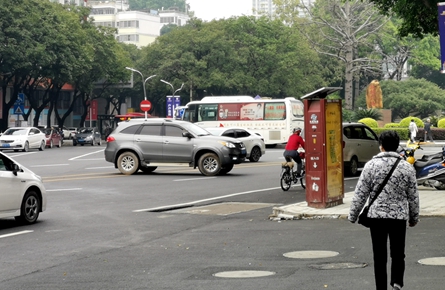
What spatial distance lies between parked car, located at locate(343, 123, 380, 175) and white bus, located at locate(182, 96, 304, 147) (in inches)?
1086

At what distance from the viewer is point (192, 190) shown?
76.9 feet

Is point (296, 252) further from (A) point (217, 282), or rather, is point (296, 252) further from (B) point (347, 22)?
(B) point (347, 22)

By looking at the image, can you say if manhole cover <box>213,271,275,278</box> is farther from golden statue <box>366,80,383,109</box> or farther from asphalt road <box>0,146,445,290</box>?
golden statue <box>366,80,383,109</box>

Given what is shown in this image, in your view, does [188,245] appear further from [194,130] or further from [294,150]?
[194,130]

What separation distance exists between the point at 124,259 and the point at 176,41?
7815 centimetres

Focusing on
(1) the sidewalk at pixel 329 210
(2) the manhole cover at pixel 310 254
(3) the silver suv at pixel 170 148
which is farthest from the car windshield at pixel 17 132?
(2) the manhole cover at pixel 310 254

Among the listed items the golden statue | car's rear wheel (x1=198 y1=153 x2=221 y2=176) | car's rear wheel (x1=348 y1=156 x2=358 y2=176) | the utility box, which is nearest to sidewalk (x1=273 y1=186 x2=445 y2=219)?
the utility box

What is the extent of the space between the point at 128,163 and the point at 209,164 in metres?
2.72

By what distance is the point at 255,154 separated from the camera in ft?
126

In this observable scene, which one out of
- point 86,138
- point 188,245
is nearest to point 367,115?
point 86,138

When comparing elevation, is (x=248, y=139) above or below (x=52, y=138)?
above

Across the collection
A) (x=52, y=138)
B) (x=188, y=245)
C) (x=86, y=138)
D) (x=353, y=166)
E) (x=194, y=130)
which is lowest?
(x=188, y=245)

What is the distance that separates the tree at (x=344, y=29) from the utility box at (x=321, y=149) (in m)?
39.2

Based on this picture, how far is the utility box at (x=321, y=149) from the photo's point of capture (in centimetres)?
1733
